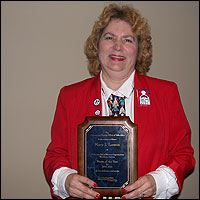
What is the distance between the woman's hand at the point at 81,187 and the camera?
4.61ft

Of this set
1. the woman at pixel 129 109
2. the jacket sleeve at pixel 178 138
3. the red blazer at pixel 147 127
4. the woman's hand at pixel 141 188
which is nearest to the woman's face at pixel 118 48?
the woman at pixel 129 109

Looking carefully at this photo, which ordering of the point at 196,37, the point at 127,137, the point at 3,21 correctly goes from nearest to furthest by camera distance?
the point at 127,137, the point at 3,21, the point at 196,37

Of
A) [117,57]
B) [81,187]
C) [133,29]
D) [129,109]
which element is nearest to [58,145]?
[81,187]

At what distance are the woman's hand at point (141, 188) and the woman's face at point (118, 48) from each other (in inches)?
25.3

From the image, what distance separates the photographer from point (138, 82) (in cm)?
173

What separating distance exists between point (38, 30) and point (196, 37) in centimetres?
129

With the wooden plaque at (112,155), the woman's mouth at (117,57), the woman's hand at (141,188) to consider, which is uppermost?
the woman's mouth at (117,57)

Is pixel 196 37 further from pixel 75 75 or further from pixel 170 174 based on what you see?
pixel 170 174

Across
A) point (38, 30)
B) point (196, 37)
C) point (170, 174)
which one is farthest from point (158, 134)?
point (38, 30)

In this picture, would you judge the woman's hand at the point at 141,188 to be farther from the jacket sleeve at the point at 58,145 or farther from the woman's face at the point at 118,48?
the woman's face at the point at 118,48

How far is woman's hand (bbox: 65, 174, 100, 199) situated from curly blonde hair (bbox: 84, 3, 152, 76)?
79 cm

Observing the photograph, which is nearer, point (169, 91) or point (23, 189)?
point (169, 91)

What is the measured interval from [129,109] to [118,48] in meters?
0.37

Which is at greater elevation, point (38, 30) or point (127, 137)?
point (38, 30)
